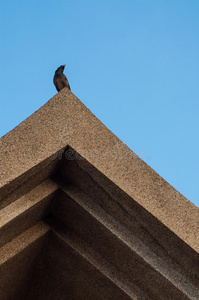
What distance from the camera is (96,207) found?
2977 millimetres

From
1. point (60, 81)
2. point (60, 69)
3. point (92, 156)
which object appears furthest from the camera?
point (60, 69)

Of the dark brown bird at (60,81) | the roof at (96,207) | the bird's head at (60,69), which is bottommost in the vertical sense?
the roof at (96,207)

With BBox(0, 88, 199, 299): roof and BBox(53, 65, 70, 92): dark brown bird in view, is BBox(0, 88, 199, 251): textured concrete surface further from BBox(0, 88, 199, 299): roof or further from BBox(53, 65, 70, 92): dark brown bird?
BBox(53, 65, 70, 92): dark brown bird

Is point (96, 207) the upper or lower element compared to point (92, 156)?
lower

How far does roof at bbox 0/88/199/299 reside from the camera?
284 centimetres

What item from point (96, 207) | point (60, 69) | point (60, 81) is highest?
point (60, 69)

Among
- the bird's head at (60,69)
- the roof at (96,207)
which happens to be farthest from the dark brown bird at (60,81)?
the roof at (96,207)

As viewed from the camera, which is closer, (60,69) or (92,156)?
(92,156)

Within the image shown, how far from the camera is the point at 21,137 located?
292 centimetres

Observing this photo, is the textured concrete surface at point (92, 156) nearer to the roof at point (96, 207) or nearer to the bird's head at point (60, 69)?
the roof at point (96, 207)

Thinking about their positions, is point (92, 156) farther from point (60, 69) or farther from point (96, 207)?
point (60, 69)

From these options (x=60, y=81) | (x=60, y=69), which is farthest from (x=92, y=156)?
(x=60, y=69)

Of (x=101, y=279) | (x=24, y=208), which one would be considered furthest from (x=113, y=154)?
(x=101, y=279)

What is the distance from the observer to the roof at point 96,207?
2.84 meters
